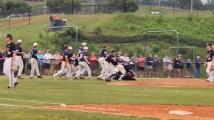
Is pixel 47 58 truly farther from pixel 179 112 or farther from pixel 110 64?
pixel 179 112

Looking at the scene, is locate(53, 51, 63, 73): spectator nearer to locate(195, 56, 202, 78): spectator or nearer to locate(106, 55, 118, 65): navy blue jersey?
locate(106, 55, 118, 65): navy blue jersey

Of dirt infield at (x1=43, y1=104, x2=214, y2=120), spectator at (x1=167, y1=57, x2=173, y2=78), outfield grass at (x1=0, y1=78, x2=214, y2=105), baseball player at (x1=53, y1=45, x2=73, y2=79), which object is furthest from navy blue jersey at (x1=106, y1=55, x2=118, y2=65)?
dirt infield at (x1=43, y1=104, x2=214, y2=120)

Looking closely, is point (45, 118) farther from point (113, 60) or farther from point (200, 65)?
point (200, 65)

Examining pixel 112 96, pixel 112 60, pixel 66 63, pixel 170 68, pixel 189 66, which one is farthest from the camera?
pixel 189 66

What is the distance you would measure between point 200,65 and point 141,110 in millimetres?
28023

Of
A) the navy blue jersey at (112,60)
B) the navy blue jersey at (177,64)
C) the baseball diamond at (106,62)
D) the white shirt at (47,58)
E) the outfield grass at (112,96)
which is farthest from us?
→ the navy blue jersey at (177,64)

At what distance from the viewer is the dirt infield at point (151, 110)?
14648 mm

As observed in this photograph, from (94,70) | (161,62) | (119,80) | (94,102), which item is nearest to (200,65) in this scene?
(161,62)

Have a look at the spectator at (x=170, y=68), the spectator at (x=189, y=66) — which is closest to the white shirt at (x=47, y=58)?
the spectator at (x=170, y=68)

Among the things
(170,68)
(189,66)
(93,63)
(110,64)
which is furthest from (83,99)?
(189,66)

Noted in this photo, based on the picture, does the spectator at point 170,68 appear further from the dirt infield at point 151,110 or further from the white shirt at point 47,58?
the dirt infield at point 151,110

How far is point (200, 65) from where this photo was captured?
143ft

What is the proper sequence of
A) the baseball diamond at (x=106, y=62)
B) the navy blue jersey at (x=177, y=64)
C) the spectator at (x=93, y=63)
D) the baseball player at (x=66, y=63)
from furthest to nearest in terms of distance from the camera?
the navy blue jersey at (x=177, y=64) → the spectator at (x=93, y=63) → the baseball player at (x=66, y=63) → the baseball diamond at (x=106, y=62)

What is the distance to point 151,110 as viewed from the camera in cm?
1631
